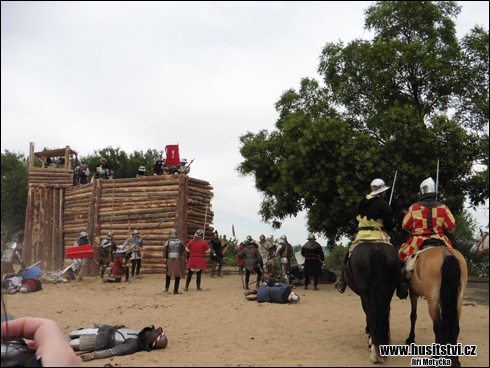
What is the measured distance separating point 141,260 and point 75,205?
6.24 metres

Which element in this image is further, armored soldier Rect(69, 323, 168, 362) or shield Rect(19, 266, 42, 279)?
shield Rect(19, 266, 42, 279)

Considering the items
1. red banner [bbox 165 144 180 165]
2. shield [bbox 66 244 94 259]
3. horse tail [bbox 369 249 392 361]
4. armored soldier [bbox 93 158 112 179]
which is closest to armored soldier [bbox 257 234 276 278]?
red banner [bbox 165 144 180 165]

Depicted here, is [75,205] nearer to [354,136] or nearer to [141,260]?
[141,260]

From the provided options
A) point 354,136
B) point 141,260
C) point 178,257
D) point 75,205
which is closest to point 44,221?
point 75,205

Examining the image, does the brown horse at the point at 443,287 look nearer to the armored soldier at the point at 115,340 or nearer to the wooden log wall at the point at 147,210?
the armored soldier at the point at 115,340

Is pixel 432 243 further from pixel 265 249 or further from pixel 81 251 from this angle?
pixel 81 251

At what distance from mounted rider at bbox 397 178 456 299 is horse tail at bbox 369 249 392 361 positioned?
22.9 inches

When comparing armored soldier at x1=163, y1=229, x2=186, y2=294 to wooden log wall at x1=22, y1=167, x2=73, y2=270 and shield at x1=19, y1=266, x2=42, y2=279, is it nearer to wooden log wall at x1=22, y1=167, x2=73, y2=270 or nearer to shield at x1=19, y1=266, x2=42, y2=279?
shield at x1=19, y1=266, x2=42, y2=279

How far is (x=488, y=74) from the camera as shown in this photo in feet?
57.2

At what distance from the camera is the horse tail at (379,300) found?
228 inches

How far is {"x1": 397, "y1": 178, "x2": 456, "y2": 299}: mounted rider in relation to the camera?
6.48 metres

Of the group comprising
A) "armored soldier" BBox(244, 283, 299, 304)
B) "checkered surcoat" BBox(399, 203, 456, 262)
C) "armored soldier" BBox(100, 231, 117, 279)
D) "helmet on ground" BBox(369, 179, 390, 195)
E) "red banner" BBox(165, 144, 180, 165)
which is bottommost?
"armored soldier" BBox(244, 283, 299, 304)

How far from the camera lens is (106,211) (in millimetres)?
21875

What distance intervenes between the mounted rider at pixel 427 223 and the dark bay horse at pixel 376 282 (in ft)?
→ 1.32
